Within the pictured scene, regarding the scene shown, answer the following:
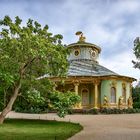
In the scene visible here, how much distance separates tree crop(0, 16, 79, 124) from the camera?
2047 centimetres

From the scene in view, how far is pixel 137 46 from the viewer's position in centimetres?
2127

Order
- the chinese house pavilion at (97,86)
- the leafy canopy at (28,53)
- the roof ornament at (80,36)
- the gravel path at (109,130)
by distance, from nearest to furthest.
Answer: the gravel path at (109,130)
the leafy canopy at (28,53)
the chinese house pavilion at (97,86)
the roof ornament at (80,36)

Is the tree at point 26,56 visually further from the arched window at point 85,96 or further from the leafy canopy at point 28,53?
the arched window at point 85,96

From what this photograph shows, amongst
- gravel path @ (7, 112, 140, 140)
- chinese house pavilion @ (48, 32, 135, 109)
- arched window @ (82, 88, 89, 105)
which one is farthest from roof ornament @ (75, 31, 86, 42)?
gravel path @ (7, 112, 140, 140)

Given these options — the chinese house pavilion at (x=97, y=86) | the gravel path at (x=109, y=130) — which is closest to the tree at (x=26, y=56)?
the gravel path at (x=109, y=130)

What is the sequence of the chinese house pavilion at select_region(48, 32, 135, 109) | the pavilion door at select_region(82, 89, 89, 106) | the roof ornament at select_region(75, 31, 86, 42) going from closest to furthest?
the chinese house pavilion at select_region(48, 32, 135, 109), the pavilion door at select_region(82, 89, 89, 106), the roof ornament at select_region(75, 31, 86, 42)

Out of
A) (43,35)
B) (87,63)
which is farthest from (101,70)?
(43,35)

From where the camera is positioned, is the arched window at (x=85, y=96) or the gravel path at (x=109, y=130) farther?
the arched window at (x=85, y=96)

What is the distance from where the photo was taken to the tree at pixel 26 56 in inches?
806

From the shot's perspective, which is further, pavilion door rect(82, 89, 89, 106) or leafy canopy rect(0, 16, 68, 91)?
pavilion door rect(82, 89, 89, 106)

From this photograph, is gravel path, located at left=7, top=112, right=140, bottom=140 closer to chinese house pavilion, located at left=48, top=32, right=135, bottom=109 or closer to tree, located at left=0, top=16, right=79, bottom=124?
tree, located at left=0, top=16, right=79, bottom=124

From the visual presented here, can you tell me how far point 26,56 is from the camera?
69.5ft

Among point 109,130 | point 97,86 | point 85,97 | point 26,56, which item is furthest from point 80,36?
point 109,130

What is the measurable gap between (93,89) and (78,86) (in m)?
1.91
